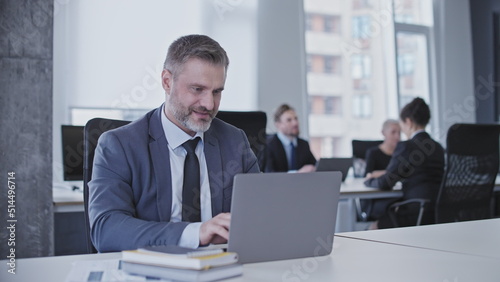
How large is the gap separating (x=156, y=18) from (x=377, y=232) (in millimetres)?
4918

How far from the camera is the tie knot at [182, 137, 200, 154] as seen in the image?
6.60 ft

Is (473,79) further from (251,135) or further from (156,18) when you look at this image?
(251,135)

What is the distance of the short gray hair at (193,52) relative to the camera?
1.97 metres

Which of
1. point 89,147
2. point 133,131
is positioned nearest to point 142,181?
point 133,131

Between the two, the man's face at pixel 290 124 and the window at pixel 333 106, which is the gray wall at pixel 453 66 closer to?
the window at pixel 333 106

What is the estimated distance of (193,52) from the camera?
196 cm

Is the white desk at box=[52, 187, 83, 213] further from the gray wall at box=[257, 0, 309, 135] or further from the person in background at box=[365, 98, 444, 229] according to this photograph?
the gray wall at box=[257, 0, 309, 135]

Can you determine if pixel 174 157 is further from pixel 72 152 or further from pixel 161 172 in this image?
pixel 72 152

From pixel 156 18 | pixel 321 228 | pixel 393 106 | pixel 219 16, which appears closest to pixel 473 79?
pixel 393 106

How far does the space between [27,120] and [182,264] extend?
1.92m

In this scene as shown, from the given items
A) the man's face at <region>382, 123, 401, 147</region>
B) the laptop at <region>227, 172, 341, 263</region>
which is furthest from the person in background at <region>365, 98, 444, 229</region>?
the laptop at <region>227, 172, 341, 263</region>

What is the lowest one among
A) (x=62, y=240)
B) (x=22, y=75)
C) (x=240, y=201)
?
(x=62, y=240)

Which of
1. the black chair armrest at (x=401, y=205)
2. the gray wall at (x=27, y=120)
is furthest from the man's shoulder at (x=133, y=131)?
the black chair armrest at (x=401, y=205)

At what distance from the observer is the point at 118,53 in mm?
6168
